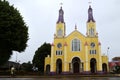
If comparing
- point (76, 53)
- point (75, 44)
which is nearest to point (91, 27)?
point (75, 44)

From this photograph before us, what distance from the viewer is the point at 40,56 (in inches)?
3487

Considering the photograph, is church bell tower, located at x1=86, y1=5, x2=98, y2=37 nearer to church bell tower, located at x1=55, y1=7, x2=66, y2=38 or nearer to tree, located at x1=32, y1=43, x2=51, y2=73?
church bell tower, located at x1=55, y1=7, x2=66, y2=38

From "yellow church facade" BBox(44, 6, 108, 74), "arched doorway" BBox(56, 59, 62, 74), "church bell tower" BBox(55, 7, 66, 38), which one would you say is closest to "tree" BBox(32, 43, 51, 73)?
"yellow church facade" BBox(44, 6, 108, 74)

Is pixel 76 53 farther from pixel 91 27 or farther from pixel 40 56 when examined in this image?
pixel 40 56

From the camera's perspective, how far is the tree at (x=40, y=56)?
87.8 m

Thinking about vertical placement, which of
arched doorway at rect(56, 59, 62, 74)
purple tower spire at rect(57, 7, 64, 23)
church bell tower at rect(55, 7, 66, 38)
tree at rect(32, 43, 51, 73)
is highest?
purple tower spire at rect(57, 7, 64, 23)

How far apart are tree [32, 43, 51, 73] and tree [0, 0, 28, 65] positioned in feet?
180

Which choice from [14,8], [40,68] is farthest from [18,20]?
[40,68]

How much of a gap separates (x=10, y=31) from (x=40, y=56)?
59.3m

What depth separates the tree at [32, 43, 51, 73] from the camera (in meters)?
87.8

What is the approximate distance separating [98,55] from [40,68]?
23676 mm

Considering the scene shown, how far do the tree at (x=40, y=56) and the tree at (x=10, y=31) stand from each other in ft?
180

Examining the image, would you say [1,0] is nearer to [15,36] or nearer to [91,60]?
[15,36]

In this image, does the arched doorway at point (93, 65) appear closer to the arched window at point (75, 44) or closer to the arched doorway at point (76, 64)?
the arched doorway at point (76, 64)
